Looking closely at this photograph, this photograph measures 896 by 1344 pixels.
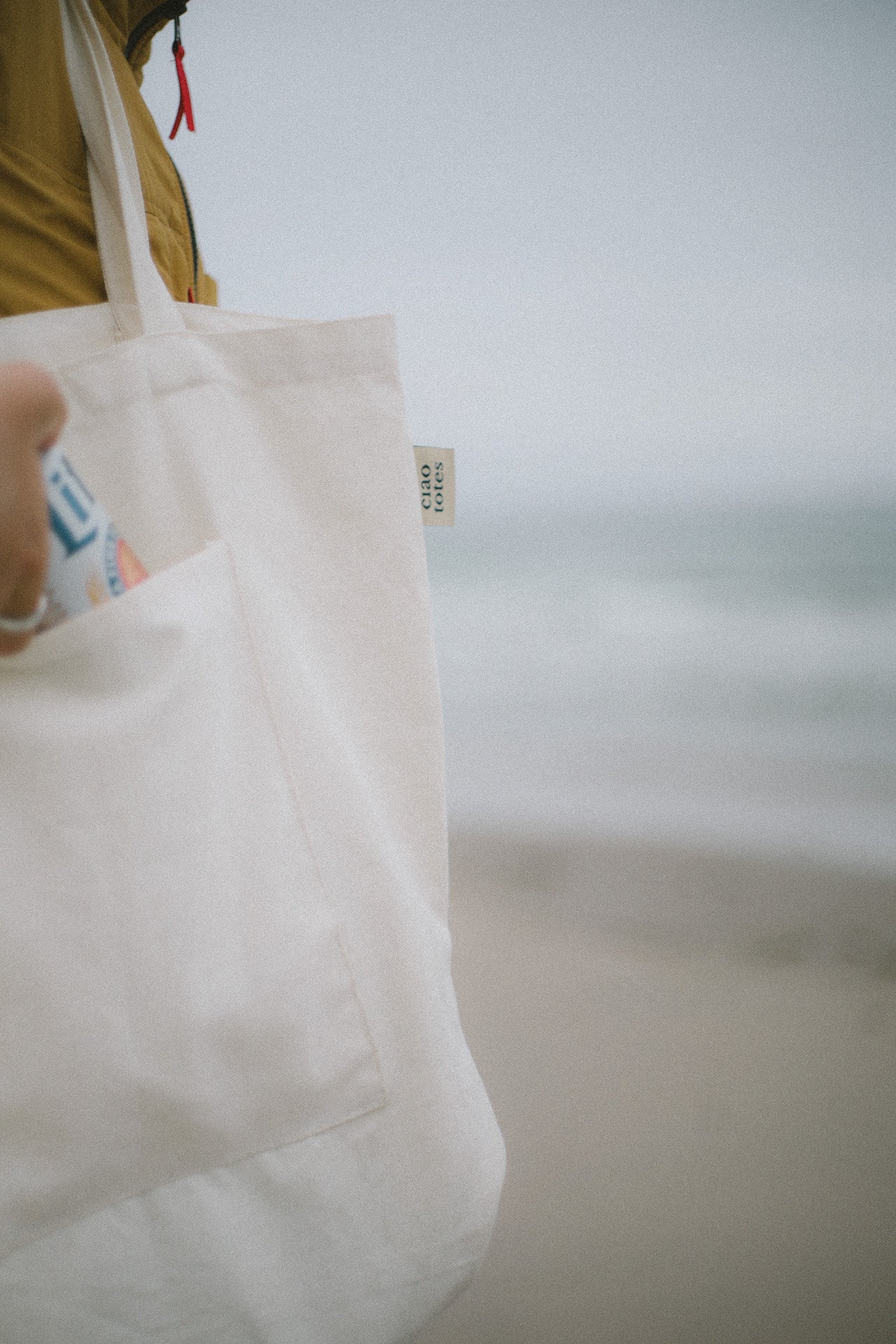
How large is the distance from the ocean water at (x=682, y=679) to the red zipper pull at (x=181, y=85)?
1.15 meters

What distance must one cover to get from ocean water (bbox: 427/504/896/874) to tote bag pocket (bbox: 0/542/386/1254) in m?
1.09

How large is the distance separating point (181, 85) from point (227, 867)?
1.84 ft

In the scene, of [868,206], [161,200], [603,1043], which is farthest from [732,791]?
[161,200]

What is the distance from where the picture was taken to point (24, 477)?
21 centimetres

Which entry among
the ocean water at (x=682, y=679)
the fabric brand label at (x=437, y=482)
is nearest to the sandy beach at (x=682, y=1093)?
the ocean water at (x=682, y=679)

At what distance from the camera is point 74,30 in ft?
1.19

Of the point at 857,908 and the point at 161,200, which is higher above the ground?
the point at 161,200

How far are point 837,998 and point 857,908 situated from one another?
21 centimetres

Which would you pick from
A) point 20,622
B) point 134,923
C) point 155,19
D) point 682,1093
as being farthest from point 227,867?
point 682,1093

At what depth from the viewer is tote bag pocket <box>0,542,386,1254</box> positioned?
296 mm

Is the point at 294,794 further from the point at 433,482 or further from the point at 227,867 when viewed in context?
the point at 433,482

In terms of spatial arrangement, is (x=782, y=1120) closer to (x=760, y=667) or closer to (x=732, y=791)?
(x=732, y=791)

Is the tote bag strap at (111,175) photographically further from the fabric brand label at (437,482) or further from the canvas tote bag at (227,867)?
the fabric brand label at (437,482)

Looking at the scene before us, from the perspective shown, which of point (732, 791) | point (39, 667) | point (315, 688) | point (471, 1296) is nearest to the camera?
point (39, 667)
